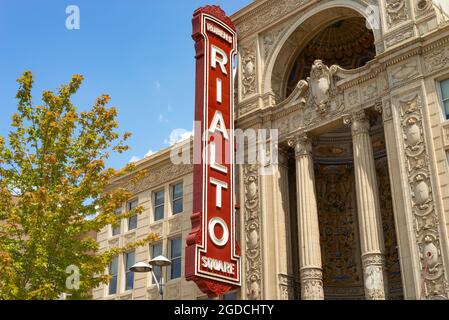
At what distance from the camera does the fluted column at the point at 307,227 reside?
24172 millimetres

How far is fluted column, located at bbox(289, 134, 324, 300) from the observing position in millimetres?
24172

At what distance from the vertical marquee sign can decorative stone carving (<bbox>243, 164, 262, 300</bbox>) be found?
8.70 ft

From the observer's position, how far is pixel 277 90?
97.3ft

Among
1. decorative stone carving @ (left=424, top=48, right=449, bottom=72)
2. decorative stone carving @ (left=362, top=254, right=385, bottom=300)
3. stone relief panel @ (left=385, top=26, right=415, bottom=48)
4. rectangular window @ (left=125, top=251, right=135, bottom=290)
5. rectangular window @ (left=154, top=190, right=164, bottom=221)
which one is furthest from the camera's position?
rectangular window @ (left=154, top=190, right=164, bottom=221)

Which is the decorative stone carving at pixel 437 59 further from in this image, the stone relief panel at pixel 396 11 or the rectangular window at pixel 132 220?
the rectangular window at pixel 132 220

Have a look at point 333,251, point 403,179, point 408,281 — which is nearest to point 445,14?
point 403,179

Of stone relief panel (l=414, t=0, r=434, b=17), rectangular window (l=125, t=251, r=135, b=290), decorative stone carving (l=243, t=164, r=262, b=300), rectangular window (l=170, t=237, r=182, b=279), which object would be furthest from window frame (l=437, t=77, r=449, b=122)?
rectangular window (l=125, t=251, r=135, b=290)

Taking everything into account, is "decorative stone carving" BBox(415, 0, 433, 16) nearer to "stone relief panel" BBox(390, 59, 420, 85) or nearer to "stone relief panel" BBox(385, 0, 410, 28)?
"stone relief panel" BBox(385, 0, 410, 28)

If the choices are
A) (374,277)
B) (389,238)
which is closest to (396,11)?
(374,277)

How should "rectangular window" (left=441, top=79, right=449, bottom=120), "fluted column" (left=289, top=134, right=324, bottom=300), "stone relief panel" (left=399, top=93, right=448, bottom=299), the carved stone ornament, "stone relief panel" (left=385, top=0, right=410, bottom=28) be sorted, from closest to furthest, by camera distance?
"stone relief panel" (left=399, top=93, right=448, bottom=299) → "rectangular window" (left=441, top=79, right=449, bottom=120) → "stone relief panel" (left=385, top=0, right=410, bottom=28) → "fluted column" (left=289, top=134, right=324, bottom=300) → the carved stone ornament

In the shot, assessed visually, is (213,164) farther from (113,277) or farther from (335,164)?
(113,277)
